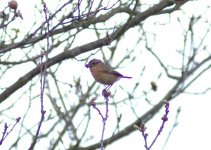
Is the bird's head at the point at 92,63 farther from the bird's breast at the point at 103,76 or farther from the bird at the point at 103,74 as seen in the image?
the bird's breast at the point at 103,76

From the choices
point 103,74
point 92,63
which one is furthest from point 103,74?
point 92,63

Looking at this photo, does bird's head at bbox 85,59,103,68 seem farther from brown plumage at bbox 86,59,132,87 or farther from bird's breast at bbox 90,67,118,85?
bird's breast at bbox 90,67,118,85

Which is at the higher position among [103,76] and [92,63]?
[92,63]

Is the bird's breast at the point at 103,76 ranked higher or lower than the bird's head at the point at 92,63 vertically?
lower

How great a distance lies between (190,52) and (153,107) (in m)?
1.00

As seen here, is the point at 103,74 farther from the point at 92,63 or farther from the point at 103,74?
the point at 92,63

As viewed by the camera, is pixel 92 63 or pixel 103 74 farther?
pixel 92 63

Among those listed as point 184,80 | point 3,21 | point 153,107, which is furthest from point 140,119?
point 3,21

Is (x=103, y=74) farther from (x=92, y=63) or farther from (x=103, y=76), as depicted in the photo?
(x=92, y=63)

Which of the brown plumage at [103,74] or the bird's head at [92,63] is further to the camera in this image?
the bird's head at [92,63]

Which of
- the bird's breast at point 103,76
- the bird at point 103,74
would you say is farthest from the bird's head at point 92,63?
the bird's breast at point 103,76

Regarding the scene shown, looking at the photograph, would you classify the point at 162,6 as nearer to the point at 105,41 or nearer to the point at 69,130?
the point at 105,41

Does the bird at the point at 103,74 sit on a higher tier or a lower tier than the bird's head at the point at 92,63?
lower

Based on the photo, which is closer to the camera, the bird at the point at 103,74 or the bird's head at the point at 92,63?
the bird at the point at 103,74
